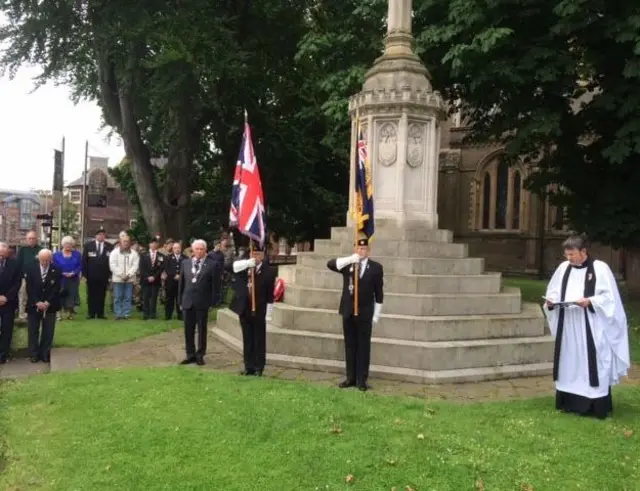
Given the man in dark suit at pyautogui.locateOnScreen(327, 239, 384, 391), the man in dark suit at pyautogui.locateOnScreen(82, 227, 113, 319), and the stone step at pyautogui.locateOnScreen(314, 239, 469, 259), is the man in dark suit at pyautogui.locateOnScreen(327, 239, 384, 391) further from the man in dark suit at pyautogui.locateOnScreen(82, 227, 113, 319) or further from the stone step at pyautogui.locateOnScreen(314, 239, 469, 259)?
the man in dark suit at pyautogui.locateOnScreen(82, 227, 113, 319)

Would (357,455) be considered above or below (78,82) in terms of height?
below

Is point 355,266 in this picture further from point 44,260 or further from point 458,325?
point 44,260

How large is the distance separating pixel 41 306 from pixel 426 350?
20.4ft

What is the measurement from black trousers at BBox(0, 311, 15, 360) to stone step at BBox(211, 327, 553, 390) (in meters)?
4.28

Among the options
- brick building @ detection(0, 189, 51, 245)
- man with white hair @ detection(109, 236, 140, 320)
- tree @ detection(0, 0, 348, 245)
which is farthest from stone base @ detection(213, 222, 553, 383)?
brick building @ detection(0, 189, 51, 245)

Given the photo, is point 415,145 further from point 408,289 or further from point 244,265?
point 244,265

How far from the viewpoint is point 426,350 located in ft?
29.7

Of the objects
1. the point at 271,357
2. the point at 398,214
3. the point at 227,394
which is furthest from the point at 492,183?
the point at 227,394

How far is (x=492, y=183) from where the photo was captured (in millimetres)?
37156

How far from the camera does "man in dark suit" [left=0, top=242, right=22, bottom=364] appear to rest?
10141 mm

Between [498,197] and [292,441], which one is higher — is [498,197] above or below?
above

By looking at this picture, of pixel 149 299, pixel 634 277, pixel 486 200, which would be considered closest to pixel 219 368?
pixel 149 299

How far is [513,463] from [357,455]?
4.52ft

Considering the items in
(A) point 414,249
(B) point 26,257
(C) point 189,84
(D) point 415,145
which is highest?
(C) point 189,84
